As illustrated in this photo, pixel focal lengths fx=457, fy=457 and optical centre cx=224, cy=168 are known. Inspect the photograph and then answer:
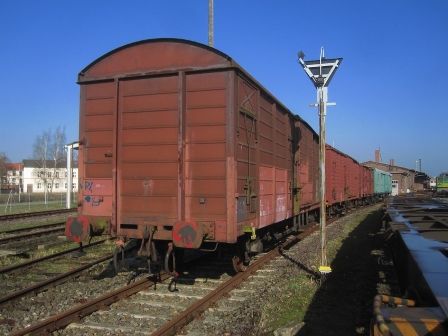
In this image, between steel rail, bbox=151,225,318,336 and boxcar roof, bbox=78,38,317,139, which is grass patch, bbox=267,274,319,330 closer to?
steel rail, bbox=151,225,318,336

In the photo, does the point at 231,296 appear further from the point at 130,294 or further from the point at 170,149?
the point at 170,149

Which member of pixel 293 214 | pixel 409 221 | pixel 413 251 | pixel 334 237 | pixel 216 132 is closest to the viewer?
pixel 413 251

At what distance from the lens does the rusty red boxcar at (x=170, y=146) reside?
6.89m

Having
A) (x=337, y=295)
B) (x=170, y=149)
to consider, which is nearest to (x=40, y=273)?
(x=170, y=149)

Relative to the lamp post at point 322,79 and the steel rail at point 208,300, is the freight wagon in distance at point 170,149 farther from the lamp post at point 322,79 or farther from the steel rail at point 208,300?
the lamp post at point 322,79

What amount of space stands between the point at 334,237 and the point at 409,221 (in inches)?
236

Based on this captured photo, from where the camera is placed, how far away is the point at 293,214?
11438 millimetres

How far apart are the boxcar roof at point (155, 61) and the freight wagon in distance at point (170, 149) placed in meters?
0.02

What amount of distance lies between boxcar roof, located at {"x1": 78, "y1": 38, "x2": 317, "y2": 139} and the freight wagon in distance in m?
0.02

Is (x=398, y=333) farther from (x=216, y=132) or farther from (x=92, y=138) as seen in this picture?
(x=92, y=138)

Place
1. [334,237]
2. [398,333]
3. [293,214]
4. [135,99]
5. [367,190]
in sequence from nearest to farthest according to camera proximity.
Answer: [398,333], [135,99], [293,214], [334,237], [367,190]

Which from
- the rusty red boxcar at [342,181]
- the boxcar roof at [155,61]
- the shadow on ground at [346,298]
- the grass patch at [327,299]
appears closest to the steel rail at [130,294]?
the grass patch at [327,299]

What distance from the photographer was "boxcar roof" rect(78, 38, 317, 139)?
700 centimetres

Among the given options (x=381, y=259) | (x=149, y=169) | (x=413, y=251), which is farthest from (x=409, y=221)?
(x=149, y=169)
